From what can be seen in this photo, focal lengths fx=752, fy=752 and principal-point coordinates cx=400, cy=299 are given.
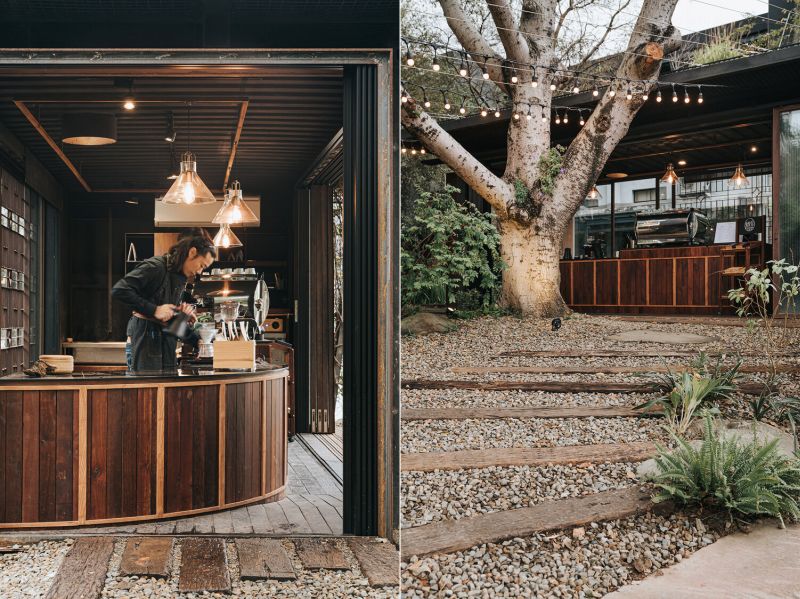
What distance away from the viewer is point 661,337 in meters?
3.13

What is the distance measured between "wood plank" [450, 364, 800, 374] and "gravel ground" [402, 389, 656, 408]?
0.11 m

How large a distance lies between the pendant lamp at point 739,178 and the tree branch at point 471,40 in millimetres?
1023

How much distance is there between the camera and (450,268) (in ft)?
12.0

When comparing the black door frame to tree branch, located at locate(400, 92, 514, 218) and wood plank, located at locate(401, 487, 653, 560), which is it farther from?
wood plank, located at locate(401, 487, 653, 560)

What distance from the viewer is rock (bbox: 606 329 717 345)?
121 inches

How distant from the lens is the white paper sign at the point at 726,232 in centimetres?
292

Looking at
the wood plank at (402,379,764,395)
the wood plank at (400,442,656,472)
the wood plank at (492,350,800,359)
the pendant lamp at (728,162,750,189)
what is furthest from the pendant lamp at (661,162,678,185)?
the wood plank at (400,442,656,472)

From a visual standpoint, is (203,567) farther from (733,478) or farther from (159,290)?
(733,478)

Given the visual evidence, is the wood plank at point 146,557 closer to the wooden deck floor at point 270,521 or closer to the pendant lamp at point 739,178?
the wooden deck floor at point 270,521

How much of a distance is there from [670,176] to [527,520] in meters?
1.54

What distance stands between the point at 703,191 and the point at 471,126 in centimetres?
107

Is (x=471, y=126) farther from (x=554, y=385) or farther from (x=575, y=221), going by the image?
(x=554, y=385)

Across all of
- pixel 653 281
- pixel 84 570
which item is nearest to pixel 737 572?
pixel 653 281

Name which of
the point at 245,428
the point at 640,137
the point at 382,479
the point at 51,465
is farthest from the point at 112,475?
the point at 640,137
